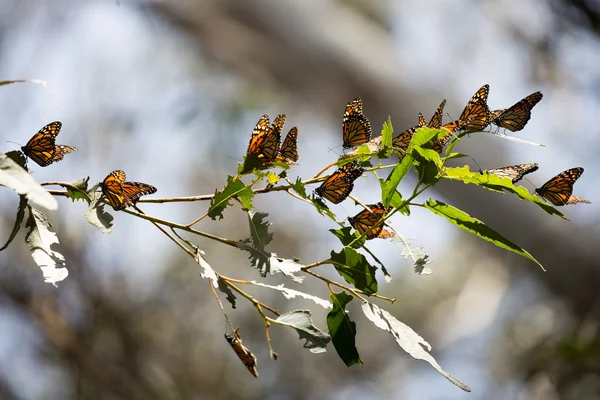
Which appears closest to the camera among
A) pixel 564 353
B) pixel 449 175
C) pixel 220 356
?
pixel 449 175

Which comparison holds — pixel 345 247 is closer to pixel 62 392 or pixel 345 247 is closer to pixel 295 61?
pixel 295 61

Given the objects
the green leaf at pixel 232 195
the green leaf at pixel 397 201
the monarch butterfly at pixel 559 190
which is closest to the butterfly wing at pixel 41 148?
the green leaf at pixel 232 195

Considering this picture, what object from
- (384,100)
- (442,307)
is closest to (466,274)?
(442,307)

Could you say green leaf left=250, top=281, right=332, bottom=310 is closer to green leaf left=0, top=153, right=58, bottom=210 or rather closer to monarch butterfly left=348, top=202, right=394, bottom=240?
monarch butterfly left=348, top=202, right=394, bottom=240

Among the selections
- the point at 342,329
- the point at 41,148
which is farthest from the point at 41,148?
the point at 342,329

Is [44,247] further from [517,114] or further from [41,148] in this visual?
[517,114]

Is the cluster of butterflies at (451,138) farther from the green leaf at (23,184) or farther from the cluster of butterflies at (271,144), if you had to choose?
the green leaf at (23,184)
